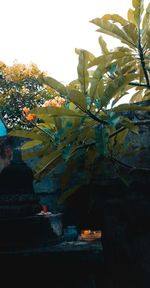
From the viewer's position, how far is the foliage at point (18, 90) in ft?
51.0

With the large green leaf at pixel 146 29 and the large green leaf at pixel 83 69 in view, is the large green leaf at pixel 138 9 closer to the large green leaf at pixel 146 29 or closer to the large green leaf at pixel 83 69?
the large green leaf at pixel 146 29

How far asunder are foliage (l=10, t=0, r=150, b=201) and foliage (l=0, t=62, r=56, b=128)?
42.2ft

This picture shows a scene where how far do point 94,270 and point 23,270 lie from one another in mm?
697

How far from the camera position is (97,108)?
7.80 ft

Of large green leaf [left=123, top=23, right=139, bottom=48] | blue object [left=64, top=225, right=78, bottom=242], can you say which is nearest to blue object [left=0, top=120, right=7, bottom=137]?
blue object [left=64, top=225, right=78, bottom=242]

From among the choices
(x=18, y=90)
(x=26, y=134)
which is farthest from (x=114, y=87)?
(x=18, y=90)

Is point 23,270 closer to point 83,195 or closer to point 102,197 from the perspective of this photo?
point 102,197

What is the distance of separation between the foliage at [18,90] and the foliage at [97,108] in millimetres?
12854

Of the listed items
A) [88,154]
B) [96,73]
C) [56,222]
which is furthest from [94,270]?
[96,73]

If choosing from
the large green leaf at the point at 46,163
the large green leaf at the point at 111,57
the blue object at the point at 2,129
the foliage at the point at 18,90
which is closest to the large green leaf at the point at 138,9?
the large green leaf at the point at 111,57

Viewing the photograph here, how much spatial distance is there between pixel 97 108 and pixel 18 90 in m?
14.2

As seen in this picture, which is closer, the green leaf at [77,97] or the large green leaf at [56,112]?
the green leaf at [77,97]

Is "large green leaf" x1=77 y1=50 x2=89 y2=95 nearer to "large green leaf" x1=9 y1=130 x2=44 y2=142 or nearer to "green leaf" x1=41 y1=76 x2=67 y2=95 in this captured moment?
"green leaf" x1=41 y1=76 x2=67 y2=95

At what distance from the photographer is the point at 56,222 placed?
12.0ft
